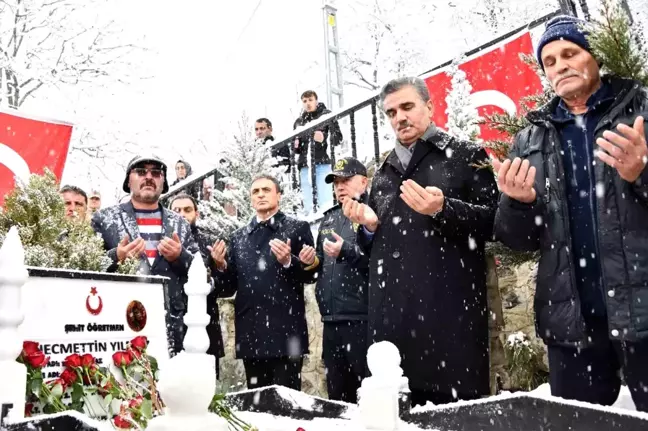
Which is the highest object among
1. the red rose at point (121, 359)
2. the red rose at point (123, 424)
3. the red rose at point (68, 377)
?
the red rose at point (121, 359)

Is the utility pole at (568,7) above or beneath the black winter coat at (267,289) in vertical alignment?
above

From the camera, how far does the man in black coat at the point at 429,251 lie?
2.83 meters

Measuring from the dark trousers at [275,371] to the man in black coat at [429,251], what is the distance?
5.17 feet

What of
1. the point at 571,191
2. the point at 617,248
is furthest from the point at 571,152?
the point at 617,248

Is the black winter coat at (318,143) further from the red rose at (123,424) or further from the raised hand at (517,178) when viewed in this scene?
the red rose at (123,424)

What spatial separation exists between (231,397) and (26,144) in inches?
154

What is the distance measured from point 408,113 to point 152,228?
2.01 meters

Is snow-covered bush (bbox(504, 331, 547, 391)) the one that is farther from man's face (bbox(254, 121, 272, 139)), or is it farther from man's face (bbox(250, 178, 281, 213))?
man's face (bbox(254, 121, 272, 139))

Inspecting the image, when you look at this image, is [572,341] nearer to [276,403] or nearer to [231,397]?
[276,403]

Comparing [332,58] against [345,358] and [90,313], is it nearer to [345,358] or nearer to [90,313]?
[345,358]

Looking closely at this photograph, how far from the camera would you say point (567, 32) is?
264 centimetres

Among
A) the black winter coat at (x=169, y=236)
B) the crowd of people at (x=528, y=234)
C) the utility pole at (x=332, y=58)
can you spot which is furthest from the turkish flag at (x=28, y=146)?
the utility pole at (x=332, y=58)

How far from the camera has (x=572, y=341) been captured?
2432mm

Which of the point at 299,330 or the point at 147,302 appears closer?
the point at 147,302
